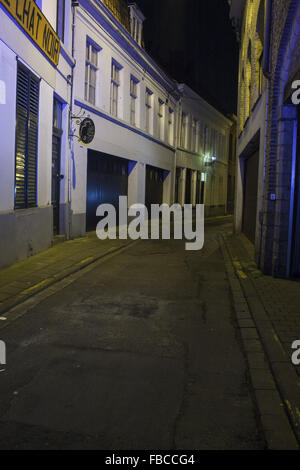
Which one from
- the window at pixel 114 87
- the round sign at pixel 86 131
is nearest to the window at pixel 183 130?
the window at pixel 114 87

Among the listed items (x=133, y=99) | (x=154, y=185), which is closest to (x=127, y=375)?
(x=133, y=99)

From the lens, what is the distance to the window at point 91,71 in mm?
14930

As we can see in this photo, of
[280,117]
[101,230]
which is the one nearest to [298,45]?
[280,117]

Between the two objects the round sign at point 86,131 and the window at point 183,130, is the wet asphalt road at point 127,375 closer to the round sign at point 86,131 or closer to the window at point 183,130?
the round sign at point 86,131

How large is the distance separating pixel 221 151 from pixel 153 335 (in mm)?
31331

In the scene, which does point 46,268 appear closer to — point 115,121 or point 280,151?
point 280,151

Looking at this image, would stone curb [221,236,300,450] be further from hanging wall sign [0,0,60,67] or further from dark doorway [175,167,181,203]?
dark doorway [175,167,181,203]

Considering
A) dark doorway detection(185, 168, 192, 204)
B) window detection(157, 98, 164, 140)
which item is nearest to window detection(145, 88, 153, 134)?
window detection(157, 98, 164, 140)

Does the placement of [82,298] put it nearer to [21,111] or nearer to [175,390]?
[175,390]

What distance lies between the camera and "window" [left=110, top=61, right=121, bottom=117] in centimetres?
1695

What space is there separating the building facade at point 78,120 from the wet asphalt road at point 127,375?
334 centimetres

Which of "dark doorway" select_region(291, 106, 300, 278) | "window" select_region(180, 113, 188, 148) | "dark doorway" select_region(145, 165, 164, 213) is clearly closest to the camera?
"dark doorway" select_region(291, 106, 300, 278)

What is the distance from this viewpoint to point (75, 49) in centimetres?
1358

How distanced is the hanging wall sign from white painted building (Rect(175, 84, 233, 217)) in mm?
15128
